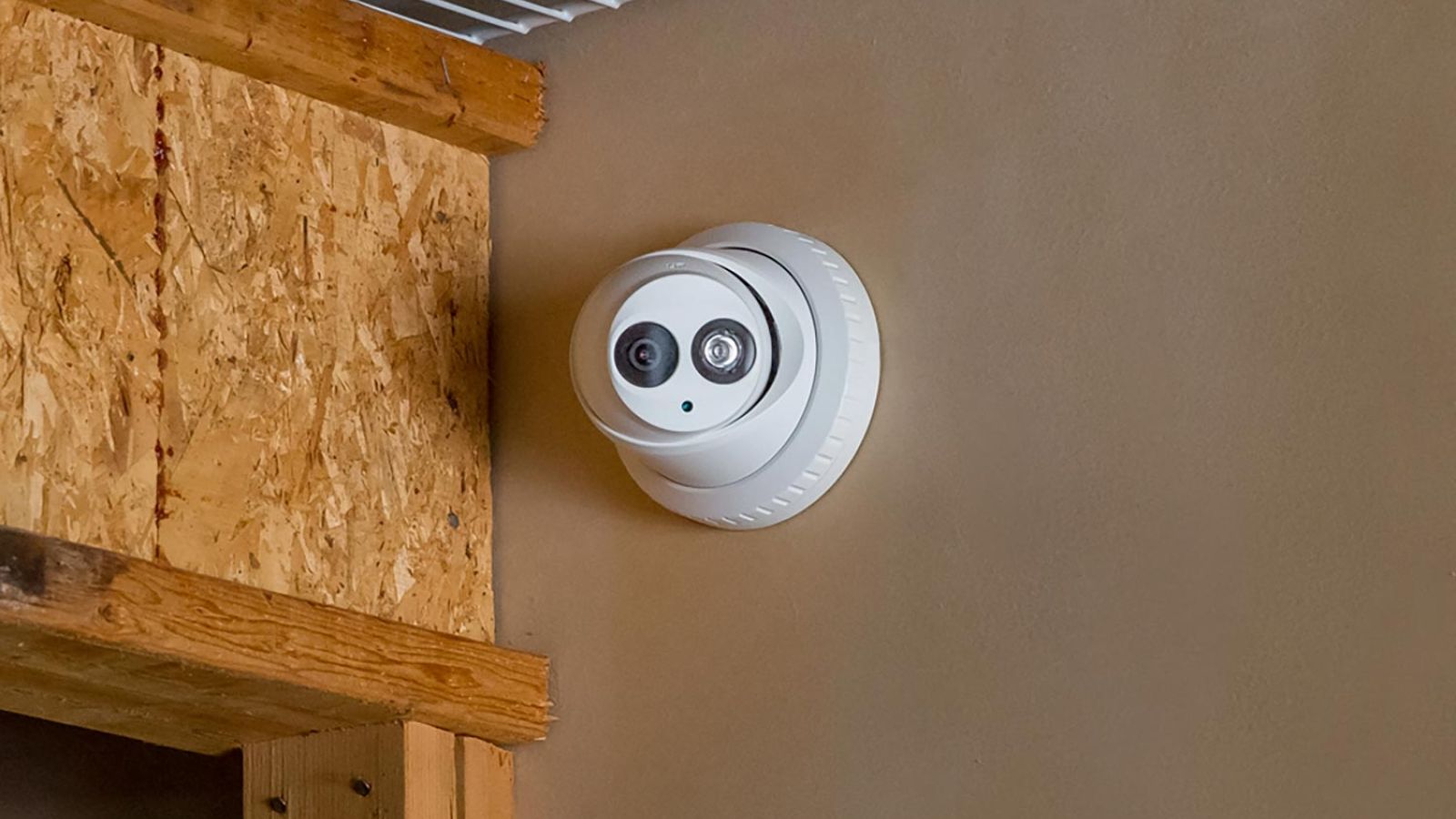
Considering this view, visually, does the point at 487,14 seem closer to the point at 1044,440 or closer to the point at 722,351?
the point at 722,351

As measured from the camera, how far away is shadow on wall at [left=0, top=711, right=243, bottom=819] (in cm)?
234

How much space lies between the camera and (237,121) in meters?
1.76

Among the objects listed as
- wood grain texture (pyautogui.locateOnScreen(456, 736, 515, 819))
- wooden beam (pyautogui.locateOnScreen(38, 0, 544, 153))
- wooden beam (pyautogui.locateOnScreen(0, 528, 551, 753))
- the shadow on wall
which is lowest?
wood grain texture (pyautogui.locateOnScreen(456, 736, 515, 819))

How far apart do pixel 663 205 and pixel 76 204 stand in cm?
56

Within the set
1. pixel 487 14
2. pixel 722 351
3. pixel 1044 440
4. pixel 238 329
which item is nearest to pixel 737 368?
pixel 722 351

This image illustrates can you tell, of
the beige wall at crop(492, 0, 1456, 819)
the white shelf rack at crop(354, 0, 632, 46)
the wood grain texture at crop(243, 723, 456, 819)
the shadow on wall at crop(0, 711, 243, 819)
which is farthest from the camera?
the shadow on wall at crop(0, 711, 243, 819)

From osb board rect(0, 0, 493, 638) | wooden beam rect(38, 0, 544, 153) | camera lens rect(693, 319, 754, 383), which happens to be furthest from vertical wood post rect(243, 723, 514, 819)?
wooden beam rect(38, 0, 544, 153)

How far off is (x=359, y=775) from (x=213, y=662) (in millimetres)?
266

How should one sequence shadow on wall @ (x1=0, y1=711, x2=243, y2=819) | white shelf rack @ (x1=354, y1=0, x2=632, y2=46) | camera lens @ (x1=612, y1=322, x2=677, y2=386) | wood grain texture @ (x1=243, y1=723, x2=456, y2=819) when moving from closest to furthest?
camera lens @ (x1=612, y1=322, x2=677, y2=386)
wood grain texture @ (x1=243, y1=723, x2=456, y2=819)
white shelf rack @ (x1=354, y1=0, x2=632, y2=46)
shadow on wall @ (x1=0, y1=711, x2=243, y2=819)

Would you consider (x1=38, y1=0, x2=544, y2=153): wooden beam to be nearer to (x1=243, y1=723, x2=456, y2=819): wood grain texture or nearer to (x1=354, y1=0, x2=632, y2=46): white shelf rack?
(x1=354, y1=0, x2=632, y2=46): white shelf rack

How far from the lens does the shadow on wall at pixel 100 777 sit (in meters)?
2.34

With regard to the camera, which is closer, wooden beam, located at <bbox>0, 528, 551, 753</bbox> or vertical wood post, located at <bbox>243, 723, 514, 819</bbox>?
wooden beam, located at <bbox>0, 528, 551, 753</bbox>

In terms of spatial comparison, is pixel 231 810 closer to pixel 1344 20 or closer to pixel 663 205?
pixel 663 205

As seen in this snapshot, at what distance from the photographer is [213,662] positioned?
5.20 feet
